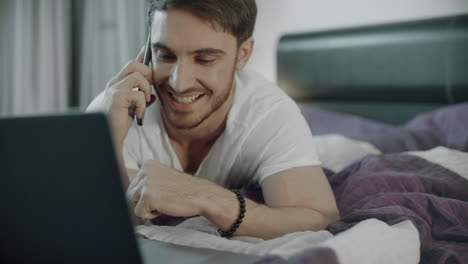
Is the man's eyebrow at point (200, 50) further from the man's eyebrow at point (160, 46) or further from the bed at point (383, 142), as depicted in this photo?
the bed at point (383, 142)

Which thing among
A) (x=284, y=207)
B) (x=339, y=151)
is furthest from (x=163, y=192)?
(x=339, y=151)

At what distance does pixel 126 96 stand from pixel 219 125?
311mm

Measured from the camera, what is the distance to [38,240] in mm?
568

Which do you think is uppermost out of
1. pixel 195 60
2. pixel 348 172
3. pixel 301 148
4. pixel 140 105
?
pixel 195 60

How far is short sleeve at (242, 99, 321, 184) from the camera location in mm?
1221

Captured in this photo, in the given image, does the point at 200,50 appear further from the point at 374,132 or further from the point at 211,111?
the point at 374,132

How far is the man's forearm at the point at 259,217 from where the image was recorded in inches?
39.1

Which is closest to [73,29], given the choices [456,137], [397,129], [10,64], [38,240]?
[10,64]

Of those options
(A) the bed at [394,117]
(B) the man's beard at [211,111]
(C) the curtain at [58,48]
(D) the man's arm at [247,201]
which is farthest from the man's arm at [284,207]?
(C) the curtain at [58,48]

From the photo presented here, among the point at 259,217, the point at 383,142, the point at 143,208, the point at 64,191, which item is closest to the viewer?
the point at 64,191

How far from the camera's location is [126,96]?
1.23 m

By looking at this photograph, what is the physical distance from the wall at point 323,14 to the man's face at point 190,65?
4.34 ft

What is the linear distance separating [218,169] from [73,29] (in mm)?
2493

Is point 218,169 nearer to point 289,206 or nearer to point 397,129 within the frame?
point 289,206
